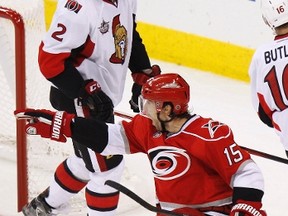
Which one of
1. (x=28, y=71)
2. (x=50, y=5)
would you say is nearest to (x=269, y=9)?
(x=28, y=71)

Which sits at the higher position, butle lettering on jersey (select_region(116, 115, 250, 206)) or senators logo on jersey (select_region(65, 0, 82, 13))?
senators logo on jersey (select_region(65, 0, 82, 13))

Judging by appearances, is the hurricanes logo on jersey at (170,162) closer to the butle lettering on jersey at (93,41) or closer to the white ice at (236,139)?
the butle lettering on jersey at (93,41)

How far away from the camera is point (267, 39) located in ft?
16.4

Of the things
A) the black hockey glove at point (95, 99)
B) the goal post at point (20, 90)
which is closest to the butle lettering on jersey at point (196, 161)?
the black hockey glove at point (95, 99)

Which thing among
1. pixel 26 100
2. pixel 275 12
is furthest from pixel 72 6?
pixel 275 12

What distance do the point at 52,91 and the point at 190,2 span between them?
6.58 feet

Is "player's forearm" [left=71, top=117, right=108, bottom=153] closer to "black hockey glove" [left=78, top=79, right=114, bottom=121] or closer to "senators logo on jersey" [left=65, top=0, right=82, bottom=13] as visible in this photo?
"black hockey glove" [left=78, top=79, right=114, bottom=121]

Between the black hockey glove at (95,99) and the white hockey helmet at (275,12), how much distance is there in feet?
2.08

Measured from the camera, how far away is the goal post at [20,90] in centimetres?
346

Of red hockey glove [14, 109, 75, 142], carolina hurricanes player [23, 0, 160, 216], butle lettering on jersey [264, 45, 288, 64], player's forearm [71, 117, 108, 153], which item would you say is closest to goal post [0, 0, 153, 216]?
carolina hurricanes player [23, 0, 160, 216]

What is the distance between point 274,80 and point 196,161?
49 centimetres

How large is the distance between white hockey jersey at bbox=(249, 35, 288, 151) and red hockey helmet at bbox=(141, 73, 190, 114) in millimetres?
409

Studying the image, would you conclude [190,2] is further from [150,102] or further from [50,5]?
[150,102]

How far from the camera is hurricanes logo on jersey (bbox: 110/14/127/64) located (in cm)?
324
